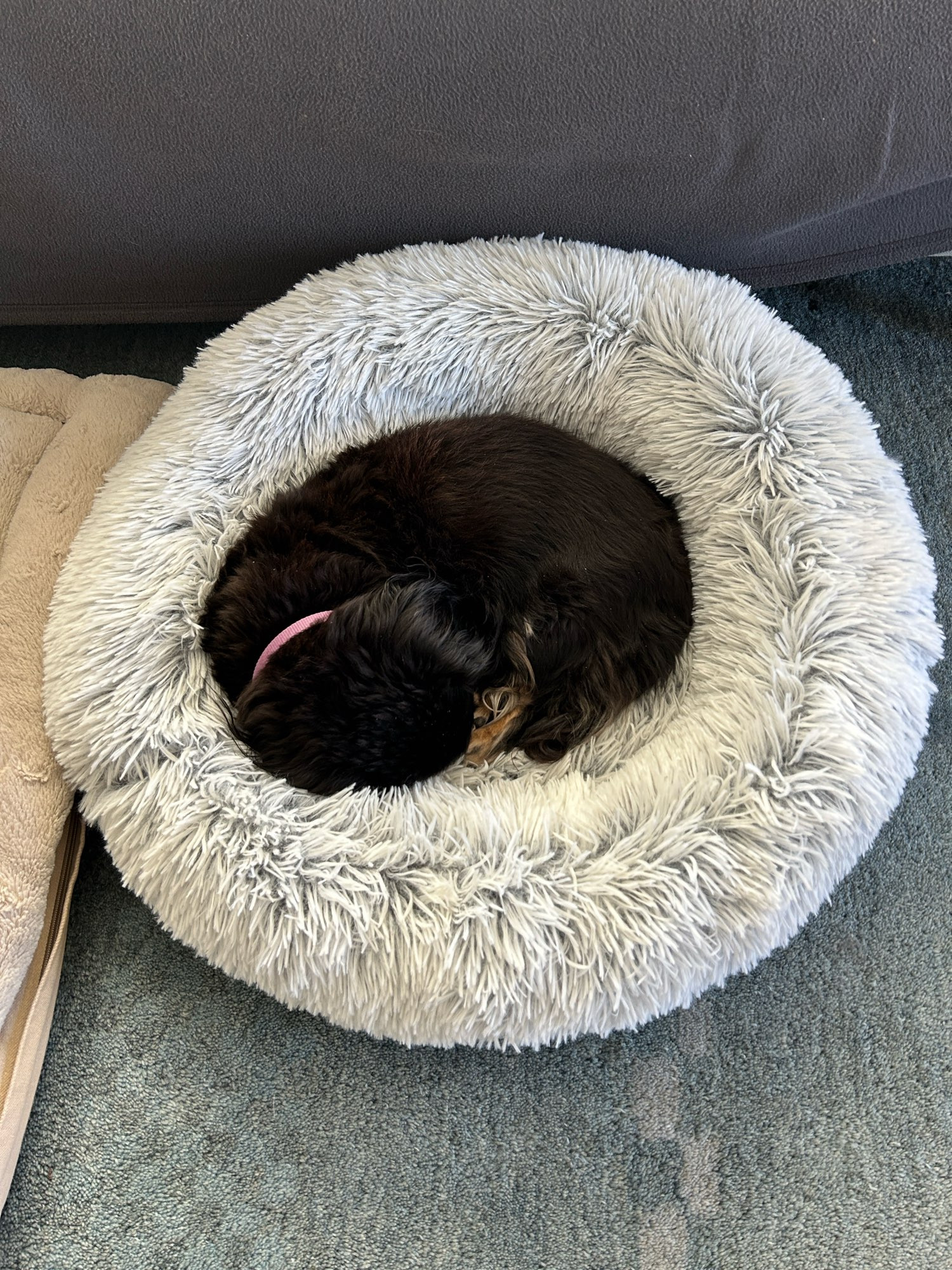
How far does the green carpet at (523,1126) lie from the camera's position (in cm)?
104

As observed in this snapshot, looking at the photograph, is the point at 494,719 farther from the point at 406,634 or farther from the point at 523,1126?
the point at 523,1126

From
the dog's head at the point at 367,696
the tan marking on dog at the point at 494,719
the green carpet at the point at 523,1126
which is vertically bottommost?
the green carpet at the point at 523,1126

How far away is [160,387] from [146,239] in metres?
0.25

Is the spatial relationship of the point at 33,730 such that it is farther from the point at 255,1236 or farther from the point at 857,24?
the point at 857,24

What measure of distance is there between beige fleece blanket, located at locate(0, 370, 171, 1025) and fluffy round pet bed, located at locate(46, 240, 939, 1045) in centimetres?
6

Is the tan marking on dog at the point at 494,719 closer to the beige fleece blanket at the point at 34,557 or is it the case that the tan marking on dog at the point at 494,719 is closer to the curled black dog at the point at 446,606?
the curled black dog at the point at 446,606

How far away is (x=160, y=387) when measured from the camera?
1420mm

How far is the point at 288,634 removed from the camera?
3.50 feet

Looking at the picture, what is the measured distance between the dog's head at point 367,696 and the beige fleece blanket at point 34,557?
0.28 m

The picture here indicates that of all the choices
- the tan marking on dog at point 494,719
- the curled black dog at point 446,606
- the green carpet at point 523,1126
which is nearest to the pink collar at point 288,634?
the curled black dog at point 446,606

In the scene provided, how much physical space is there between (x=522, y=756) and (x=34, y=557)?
0.72 metres

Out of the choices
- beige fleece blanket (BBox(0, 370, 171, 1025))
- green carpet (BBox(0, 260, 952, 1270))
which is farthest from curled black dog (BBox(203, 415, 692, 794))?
green carpet (BBox(0, 260, 952, 1270))

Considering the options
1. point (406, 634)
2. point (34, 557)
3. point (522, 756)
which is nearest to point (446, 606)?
point (406, 634)

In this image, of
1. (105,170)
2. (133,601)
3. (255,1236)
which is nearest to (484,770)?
(133,601)
